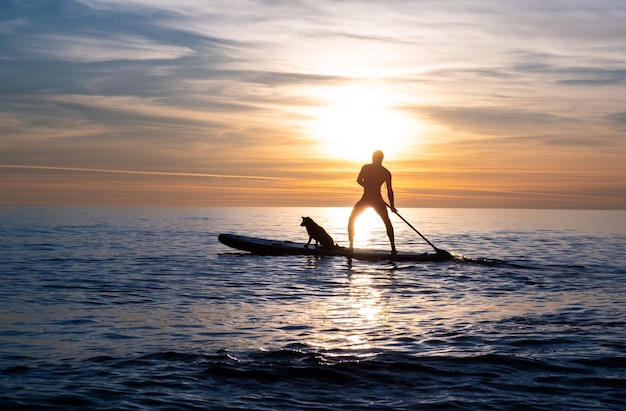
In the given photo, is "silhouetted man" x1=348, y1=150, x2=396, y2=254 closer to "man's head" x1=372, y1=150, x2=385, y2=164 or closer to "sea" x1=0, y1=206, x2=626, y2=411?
"man's head" x1=372, y1=150, x2=385, y2=164

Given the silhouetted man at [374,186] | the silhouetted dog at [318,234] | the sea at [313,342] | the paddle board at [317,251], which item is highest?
the silhouetted man at [374,186]

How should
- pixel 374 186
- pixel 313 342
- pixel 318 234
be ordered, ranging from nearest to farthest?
pixel 313 342, pixel 374 186, pixel 318 234

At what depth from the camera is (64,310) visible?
1191 centimetres

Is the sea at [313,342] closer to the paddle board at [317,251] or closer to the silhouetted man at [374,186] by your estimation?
the paddle board at [317,251]

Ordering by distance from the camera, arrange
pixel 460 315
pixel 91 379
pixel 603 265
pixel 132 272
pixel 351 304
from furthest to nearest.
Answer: pixel 603 265, pixel 132 272, pixel 351 304, pixel 460 315, pixel 91 379

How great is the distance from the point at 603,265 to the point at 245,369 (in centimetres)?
1765

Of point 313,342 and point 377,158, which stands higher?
point 377,158

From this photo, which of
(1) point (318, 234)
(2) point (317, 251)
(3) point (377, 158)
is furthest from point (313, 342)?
(1) point (318, 234)

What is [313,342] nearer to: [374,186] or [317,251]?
[374,186]

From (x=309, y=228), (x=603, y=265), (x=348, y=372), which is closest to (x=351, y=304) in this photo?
(x=348, y=372)

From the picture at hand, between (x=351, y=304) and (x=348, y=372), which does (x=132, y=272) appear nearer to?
(x=351, y=304)

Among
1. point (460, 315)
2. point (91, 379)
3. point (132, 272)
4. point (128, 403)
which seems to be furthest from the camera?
point (132, 272)

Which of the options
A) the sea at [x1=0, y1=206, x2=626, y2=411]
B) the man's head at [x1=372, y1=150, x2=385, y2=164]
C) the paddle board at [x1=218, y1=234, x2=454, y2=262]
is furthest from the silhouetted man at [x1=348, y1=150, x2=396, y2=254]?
the sea at [x1=0, y1=206, x2=626, y2=411]

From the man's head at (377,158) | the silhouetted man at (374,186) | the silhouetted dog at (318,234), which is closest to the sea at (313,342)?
the silhouetted man at (374,186)
